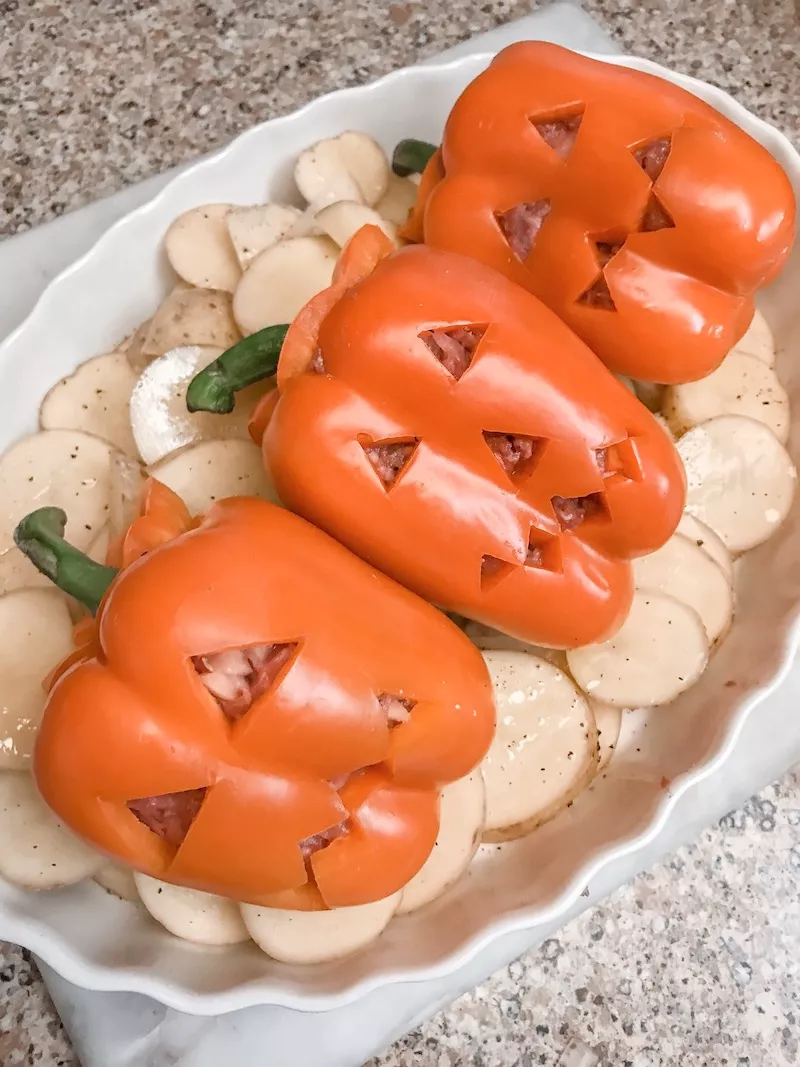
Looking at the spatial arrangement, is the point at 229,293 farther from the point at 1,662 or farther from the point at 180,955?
the point at 180,955

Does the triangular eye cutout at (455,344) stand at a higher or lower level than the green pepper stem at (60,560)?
higher

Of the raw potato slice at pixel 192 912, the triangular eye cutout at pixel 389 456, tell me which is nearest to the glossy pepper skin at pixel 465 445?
the triangular eye cutout at pixel 389 456

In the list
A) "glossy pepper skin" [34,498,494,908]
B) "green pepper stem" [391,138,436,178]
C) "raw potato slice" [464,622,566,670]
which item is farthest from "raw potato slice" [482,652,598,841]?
"green pepper stem" [391,138,436,178]

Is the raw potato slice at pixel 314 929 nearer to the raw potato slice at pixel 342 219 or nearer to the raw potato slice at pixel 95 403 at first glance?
the raw potato slice at pixel 95 403

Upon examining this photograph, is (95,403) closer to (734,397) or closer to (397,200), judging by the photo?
(397,200)

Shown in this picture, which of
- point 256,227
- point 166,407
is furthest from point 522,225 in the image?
point 166,407

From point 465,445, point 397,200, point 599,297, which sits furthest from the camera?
point 397,200
